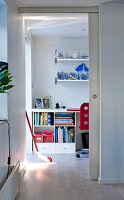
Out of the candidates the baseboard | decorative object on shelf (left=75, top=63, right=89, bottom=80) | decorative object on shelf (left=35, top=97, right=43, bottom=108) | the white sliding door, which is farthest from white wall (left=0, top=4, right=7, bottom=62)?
decorative object on shelf (left=75, top=63, right=89, bottom=80)

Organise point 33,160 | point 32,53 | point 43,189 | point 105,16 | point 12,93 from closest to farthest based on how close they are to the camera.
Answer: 1. point 12,93
2. point 43,189
3. point 105,16
4. point 33,160
5. point 32,53

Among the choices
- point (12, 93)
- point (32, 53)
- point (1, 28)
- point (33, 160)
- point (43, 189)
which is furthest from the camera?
point (32, 53)

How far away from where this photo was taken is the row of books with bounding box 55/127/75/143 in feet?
16.3

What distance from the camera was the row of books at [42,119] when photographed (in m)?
4.99

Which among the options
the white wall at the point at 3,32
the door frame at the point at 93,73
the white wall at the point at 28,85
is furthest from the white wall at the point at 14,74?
the white wall at the point at 28,85

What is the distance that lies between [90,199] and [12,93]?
5.08ft

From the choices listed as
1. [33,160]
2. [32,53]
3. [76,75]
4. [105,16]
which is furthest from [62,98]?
[105,16]

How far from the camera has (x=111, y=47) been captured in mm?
3344

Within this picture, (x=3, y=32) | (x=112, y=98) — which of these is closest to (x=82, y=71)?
(x=112, y=98)

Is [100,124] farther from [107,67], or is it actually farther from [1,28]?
[1,28]

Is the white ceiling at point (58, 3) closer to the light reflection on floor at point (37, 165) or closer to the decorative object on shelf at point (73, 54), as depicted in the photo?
the decorative object on shelf at point (73, 54)

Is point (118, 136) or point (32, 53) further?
point (32, 53)

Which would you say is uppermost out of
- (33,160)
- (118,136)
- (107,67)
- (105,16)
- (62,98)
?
(105,16)

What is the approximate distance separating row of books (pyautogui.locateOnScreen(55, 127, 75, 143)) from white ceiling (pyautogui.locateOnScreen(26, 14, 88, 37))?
1.99 m
